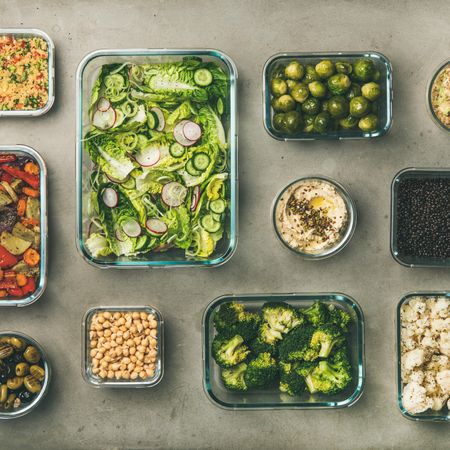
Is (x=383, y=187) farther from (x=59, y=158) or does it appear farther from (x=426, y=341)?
(x=59, y=158)

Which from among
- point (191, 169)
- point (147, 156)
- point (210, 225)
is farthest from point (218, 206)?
point (147, 156)

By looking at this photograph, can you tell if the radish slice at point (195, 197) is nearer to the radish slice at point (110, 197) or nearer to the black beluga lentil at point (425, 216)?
the radish slice at point (110, 197)

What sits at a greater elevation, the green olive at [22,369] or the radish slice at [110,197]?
the radish slice at [110,197]

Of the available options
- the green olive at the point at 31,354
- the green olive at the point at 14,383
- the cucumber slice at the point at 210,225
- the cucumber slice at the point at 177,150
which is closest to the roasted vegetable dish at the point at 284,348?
the cucumber slice at the point at 210,225

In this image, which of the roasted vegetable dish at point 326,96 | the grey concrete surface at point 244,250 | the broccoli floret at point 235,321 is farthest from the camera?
the grey concrete surface at point 244,250

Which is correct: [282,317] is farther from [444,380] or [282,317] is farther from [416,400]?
[444,380]

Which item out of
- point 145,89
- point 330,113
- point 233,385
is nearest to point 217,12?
point 145,89
